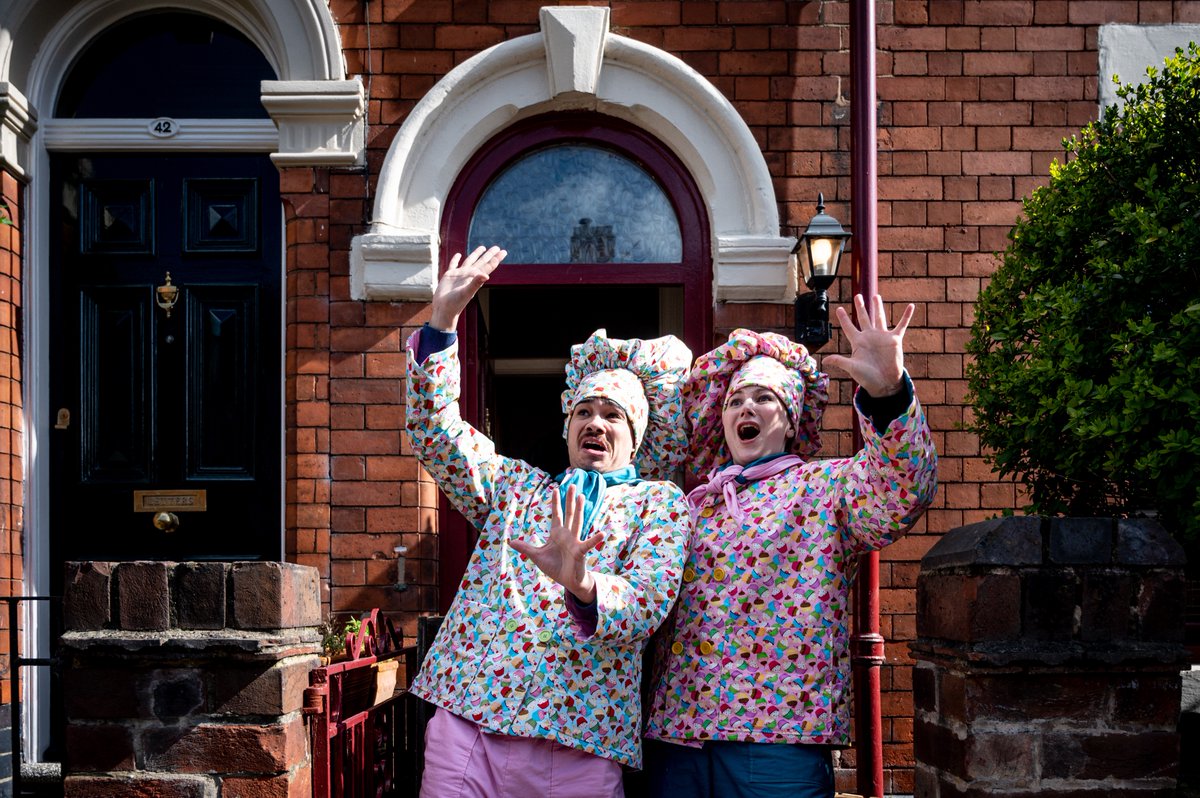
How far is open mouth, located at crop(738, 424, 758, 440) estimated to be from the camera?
325 cm

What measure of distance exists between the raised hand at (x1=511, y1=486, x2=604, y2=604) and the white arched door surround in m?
2.85

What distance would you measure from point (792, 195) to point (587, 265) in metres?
1.02

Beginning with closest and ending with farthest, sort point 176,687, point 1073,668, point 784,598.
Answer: point 1073,668
point 176,687
point 784,598

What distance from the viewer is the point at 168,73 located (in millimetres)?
5918

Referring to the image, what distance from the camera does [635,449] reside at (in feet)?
11.1

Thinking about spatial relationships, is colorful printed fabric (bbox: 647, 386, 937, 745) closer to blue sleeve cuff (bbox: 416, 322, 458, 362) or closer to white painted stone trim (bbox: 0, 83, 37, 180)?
blue sleeve cuff (bbox: 416, 322, 458, 362)

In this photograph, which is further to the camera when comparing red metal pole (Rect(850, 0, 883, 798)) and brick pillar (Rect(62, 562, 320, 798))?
red metal pole (Rect(850, 0, 883, 798))

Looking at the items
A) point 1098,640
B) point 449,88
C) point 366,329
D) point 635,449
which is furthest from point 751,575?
point 449,88

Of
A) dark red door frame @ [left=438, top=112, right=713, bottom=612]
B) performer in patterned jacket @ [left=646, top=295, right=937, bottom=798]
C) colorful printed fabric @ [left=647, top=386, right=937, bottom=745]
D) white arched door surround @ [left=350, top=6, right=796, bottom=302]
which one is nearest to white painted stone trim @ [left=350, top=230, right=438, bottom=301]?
white arched door surround @ [left=350, top=6, right=796, bottom=302]

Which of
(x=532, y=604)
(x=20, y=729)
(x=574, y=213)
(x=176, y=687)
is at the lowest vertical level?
(x=20, y=729)

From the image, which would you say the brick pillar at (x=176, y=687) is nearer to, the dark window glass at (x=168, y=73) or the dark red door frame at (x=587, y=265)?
the dark red door frame at (x=587, y=265)

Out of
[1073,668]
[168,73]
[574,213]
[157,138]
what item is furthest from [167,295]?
[1073,668]

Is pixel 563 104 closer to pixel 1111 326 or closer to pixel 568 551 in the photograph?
pixel 1111 326

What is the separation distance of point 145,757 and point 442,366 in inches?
47.7
